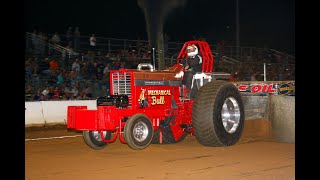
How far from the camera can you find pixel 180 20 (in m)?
30.3

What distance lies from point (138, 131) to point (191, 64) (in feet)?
6.60

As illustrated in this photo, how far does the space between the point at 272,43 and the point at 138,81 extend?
25.3 meters

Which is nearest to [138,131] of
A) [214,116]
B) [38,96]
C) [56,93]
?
[214,116]

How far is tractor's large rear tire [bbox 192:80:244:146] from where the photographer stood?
976cm

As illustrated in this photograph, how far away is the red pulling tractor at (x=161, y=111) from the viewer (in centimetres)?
929

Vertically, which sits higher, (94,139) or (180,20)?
(180,20)

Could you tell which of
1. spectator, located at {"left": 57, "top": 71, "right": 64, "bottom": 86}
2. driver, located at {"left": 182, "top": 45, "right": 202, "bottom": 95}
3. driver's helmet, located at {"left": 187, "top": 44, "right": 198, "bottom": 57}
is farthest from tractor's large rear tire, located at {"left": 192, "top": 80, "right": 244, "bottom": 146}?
spectator, located at {"left": 57, "top": 71, "right": 64, "bottom": 86}

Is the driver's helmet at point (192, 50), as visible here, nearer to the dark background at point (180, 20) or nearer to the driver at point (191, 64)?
the driver at point (191, 64)

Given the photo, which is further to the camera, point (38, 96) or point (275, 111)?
point (38, 96)

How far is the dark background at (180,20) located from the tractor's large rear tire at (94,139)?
43.6ft

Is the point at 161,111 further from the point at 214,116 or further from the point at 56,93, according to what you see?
the point at 56,93
